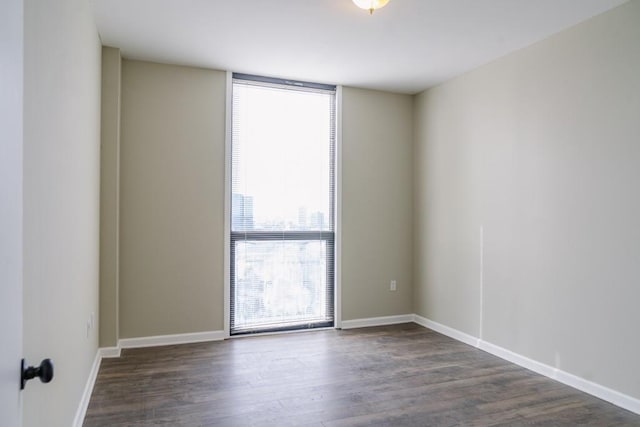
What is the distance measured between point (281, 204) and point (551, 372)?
2855mm

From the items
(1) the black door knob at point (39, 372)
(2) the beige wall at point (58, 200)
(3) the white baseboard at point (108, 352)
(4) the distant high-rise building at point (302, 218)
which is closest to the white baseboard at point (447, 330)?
→ (4) the distant high-rise building at point (302, 218)

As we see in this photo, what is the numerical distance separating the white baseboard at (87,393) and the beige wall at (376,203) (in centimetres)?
243

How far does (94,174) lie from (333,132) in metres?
2.49

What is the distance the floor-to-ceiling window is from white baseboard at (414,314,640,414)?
1.38m

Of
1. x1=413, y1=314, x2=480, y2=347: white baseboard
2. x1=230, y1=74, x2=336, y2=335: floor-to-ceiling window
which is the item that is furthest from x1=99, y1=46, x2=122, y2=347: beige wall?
x1=413, y1=314, x2=480, y2=347: white baseboard

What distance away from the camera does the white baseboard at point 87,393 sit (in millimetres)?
2404

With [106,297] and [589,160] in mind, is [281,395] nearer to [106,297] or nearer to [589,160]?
[106,297]

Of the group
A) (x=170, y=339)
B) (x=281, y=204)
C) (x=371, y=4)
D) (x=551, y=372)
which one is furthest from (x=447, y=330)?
(x=371, y=4)

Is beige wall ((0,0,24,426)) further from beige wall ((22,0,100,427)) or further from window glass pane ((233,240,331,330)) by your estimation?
window glass pane ((233,240,331,330))

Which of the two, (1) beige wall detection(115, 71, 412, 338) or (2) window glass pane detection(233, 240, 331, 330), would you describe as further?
(2) window glass pane detection(233, 240, 331, 330)

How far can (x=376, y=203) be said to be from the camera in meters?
4.83

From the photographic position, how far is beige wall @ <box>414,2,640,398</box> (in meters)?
2.77

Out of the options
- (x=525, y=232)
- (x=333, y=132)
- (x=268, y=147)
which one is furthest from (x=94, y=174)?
(x=525, y=232)

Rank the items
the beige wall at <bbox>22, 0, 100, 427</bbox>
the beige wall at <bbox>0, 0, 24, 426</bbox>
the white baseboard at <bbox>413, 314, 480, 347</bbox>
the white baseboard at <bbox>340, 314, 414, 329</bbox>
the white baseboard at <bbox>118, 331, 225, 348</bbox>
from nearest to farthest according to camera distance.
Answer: the beige wall at <bbox>0, 0, 24, 426</bbox> < the beige wall at <bbox>22, 0, 100, 427</bbox> < the white baseboard at <bbox>118, 331, 225, 348</bbox> < the white baseboard at <bbox>413, 314, 480, 347</bbox> < the white baseboard at <bbox>340, 314, 414, 329</bbox>
